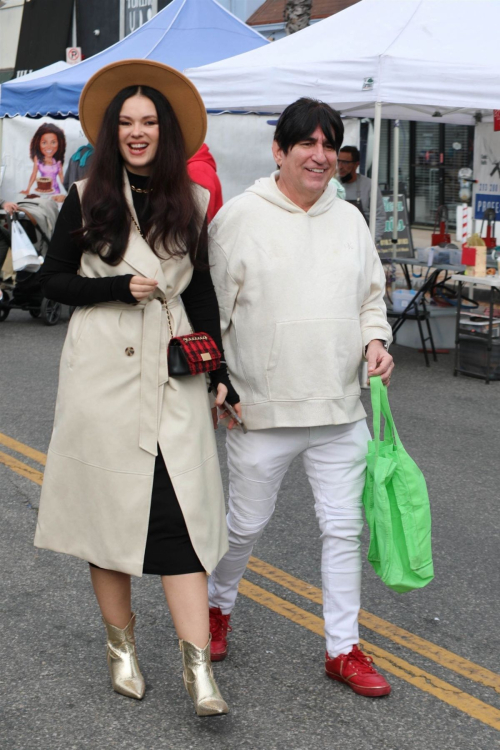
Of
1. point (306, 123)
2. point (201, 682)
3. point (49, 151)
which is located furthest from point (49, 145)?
point (201, 682)

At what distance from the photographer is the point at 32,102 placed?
13.9 meters

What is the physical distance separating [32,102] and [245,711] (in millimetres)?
11927

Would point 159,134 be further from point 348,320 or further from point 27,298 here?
point 27,298

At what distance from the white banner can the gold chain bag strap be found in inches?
505

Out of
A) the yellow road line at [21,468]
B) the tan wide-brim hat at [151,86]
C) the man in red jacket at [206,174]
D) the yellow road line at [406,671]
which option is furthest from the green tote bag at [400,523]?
the man in red jacket at [206,174]

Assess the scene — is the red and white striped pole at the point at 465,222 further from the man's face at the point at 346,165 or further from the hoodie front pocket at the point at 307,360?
the hoodie front pocket at the point at 307,360

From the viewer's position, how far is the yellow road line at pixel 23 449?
638cm

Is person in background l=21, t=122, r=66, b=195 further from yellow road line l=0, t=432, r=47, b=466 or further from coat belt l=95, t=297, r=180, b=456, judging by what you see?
coat belt l=95, t=297, r=180, b=456

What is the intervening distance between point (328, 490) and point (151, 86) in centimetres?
138

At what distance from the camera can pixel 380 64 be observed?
8.15 m

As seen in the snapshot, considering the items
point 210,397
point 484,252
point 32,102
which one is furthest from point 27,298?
point 210,397

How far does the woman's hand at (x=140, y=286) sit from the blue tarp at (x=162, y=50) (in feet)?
36.2

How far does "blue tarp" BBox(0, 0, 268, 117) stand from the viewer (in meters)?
13.6

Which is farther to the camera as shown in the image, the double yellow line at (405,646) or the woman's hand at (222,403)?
the double yellow line at (405,646)
